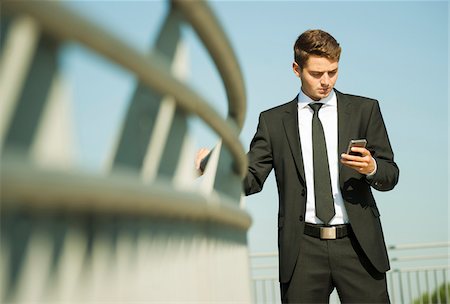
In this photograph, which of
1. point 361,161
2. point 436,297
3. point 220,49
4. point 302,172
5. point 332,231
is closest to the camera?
point 220,49

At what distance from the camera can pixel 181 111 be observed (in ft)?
5.43

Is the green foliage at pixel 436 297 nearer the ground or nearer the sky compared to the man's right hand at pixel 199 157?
nearer the ground

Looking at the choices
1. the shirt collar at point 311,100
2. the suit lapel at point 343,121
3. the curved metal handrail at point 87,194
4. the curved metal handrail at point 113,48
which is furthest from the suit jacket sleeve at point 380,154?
the curved metal handrail at point 87,194

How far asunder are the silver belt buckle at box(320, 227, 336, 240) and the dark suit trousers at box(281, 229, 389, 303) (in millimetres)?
22

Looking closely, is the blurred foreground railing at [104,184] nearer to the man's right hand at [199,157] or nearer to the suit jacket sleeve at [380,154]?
the man's right hand at [199,157]

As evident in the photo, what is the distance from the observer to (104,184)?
1100mm

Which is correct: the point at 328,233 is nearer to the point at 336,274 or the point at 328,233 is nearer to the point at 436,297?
the point at 336,274

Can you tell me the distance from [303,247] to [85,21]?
10.5 ft

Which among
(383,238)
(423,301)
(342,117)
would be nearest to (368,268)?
(383,238)

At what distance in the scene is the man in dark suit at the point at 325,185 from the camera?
13.2 ft

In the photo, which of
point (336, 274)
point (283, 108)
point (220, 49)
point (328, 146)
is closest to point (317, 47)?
point (283, 108)

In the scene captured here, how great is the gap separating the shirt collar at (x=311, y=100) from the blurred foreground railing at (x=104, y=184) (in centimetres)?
241

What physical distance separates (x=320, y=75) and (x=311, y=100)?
0.59 feet

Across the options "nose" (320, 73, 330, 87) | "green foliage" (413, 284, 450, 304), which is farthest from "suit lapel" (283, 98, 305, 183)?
"green foliage" (413, 284, 450, 304)
